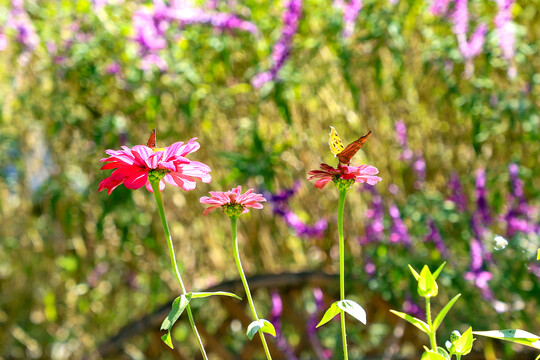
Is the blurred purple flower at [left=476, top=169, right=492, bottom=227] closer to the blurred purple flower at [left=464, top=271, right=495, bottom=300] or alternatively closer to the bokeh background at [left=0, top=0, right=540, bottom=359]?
the bokeh background at [left=0, top=0, right=540, bottom=359]

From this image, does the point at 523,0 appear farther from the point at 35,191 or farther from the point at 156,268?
the point at 35,191

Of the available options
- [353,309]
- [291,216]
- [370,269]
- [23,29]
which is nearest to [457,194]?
[370,269]

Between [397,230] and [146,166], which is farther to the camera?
[397,230]

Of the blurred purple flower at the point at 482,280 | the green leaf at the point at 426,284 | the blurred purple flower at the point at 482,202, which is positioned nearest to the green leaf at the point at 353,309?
the green leaf at the point at 426,284

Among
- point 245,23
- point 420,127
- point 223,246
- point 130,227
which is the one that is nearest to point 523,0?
point 420,127

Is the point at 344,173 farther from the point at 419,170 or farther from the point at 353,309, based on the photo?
the point at 419,170

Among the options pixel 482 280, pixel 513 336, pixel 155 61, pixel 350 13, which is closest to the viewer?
pixel 513 336

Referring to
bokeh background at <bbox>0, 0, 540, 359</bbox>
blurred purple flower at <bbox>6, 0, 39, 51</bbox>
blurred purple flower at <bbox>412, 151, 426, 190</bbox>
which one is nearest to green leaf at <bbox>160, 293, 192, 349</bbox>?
bokeh background at <bbox>0, 0, 540, 359</bbox>
